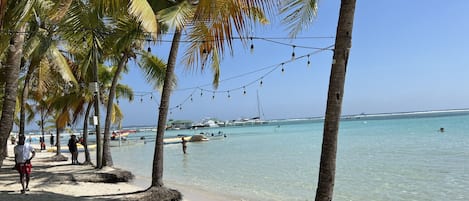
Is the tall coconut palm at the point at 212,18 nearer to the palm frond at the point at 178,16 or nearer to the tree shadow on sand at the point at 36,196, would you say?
→ the palm frond at the point at 178,16

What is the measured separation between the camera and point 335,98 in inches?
210

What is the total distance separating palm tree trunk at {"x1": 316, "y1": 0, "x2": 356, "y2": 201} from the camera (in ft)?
17.5

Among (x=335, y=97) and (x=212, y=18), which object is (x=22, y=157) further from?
(x=335, y=97)

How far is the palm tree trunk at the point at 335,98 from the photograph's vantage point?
534 centimetres

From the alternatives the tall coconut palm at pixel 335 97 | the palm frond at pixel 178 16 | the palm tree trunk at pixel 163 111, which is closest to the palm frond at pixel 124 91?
the palm tree trunk at pixel 163 111

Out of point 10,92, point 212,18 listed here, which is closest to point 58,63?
point 10,92

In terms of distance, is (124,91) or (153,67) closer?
(153,67)

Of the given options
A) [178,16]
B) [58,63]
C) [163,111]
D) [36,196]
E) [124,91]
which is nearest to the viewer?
[178,16]

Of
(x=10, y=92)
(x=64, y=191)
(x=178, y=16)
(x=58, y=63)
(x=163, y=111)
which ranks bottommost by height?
(x=64, y=191)

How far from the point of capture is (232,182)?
54.0 feet

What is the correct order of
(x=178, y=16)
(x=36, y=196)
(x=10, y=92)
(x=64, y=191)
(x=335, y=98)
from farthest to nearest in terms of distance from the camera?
(x=64, y=191) < (x=10, y=92) < (x=36, y=196) < (x=178, y=16) < (x=335, y=98)

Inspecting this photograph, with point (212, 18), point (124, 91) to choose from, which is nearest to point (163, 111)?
point (212, 18)

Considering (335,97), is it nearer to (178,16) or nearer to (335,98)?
(335,98)

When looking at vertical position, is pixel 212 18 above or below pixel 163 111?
above
